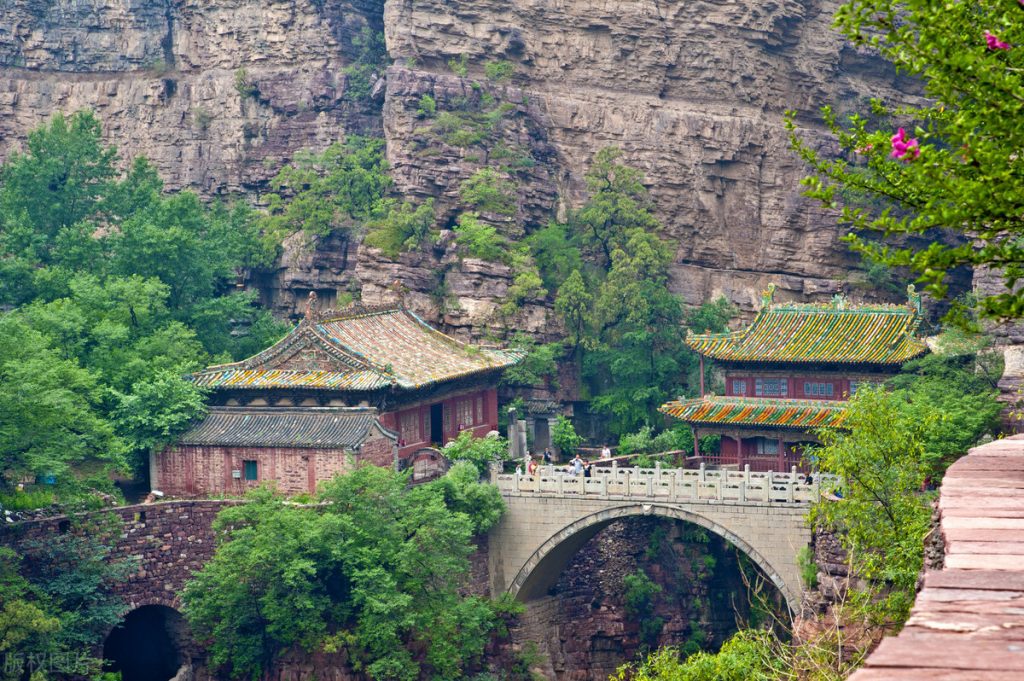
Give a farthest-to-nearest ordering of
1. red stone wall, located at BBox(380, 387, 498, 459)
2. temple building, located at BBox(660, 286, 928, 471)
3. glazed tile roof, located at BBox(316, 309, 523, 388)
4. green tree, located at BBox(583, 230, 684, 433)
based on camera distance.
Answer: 1. green tree, located at BBox(583, 230, 684, 433)
2. temple building, located at BBox(660, 286, 928, 471)
3. red stone wall, located at BBox(380, 387, 498, 459)
4. glazed tile roof, located at BBox(316, 309, 523, 388)

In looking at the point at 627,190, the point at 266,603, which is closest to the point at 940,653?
the point at 266,603

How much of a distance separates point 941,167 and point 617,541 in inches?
1223

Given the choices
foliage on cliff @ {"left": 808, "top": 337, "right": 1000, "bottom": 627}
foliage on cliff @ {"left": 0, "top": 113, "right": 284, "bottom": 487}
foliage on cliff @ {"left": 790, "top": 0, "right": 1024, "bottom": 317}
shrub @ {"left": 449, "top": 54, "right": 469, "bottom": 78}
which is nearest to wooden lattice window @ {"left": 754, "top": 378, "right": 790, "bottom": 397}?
foliage on cliff @ {"left": 808, "top": 337, "right": 1000, "bottom": 627}

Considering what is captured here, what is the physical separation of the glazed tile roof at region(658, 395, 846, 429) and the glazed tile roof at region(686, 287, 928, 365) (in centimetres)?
122

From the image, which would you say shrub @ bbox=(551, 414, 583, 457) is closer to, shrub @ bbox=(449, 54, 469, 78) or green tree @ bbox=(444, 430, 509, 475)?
green tree @ bbox=(444, 430, 509, 475)

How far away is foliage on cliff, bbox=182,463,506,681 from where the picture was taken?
35375mm

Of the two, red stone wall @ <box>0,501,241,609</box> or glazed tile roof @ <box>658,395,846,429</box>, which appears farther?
glazed tile roof @ <box>658,395,846,429</box>

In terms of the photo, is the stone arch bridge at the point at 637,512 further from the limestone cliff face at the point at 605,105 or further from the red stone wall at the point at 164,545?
the limestone cliff face at the point at 605,105

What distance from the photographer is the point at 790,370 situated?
45.0 m

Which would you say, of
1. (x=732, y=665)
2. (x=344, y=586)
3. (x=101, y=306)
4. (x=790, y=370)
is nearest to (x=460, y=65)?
(x=101, y=306)

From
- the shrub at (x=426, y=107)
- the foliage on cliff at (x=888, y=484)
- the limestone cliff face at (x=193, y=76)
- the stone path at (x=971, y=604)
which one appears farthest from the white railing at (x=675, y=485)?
the stone path at (x=971, y=604)

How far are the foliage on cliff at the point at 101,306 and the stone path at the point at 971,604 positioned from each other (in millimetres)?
28374

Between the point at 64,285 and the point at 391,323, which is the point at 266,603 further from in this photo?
the point at 64,285

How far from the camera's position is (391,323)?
1810 inches
